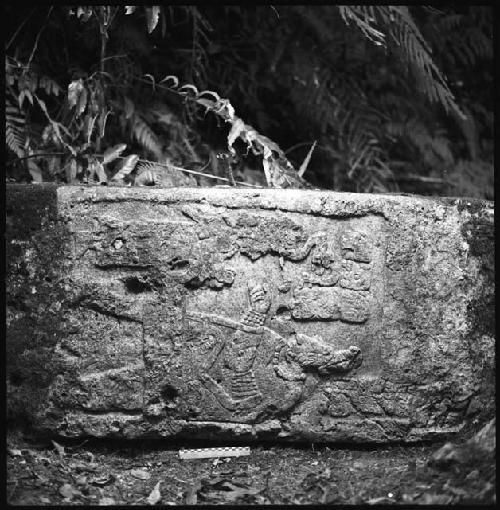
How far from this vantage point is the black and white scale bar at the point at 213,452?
254 cm

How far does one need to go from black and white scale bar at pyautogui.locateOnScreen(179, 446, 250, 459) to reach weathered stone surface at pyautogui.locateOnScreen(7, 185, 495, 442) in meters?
0.09

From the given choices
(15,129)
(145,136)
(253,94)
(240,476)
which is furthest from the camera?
(253,94)

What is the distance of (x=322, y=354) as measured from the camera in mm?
2518

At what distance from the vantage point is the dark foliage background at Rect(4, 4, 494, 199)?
3.21m

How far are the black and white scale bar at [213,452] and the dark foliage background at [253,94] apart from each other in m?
1.28

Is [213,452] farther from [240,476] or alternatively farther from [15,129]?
[15,129]

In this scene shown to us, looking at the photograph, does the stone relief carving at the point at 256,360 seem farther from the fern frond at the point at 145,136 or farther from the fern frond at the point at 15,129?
the fern frond at the point at 15,129

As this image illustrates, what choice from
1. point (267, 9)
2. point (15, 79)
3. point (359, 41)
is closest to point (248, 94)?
point (267, 9)

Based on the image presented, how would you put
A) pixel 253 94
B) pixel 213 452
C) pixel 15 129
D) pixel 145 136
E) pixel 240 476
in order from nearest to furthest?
1. pixel 240 476
2. pixel 213 452
3. pixel 15 129
4. pixel 145 136
5. pixel 253 94

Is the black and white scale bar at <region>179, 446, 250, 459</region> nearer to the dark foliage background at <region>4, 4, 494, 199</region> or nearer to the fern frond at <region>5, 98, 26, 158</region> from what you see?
the dark foliage background at <region>4, 4, 494, 199</region>

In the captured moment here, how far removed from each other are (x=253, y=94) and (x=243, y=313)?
1763 mm

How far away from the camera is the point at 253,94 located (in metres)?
3.82

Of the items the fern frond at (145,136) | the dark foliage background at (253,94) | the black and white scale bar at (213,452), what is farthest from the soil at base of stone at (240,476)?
the fern frond at (145,136)

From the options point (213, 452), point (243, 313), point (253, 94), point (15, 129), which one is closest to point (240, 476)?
point (213, 452)
